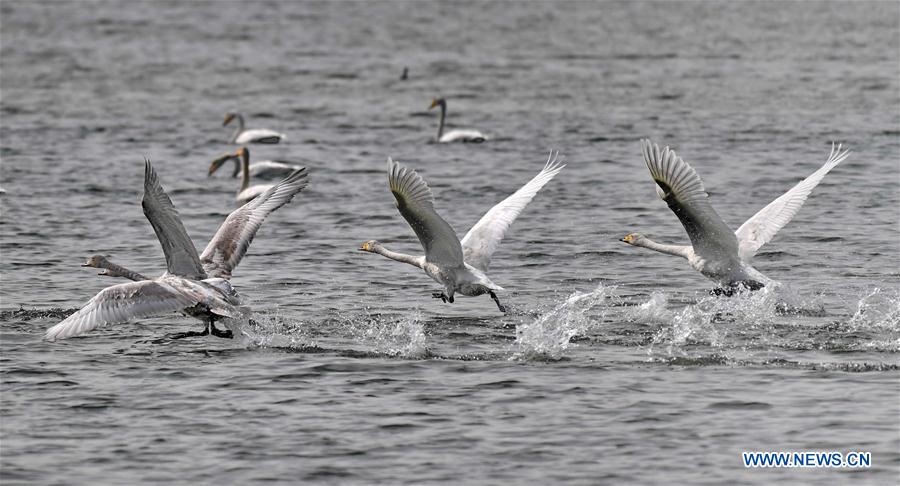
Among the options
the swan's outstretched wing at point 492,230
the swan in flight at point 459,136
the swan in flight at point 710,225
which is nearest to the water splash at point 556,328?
the swan's outstretched wing at point 492,230

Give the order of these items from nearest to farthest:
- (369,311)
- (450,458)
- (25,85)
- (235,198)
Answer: (450,458) → (369,311) → (235,198) → (25,85)

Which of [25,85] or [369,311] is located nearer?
[369,311]

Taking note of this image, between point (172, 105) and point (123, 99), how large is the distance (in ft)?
5.69

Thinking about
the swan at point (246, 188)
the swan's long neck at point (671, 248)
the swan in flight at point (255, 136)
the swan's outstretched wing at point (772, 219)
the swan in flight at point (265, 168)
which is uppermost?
the swan in flight at point (255, 136)

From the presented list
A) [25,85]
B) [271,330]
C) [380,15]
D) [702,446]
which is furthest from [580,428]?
[380,15]

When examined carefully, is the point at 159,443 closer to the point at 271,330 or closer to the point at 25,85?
the point at 271,330

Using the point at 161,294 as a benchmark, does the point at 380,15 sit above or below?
above

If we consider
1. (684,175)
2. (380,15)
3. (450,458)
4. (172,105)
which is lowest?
(450,458)

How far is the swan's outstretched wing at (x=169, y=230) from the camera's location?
1453cm

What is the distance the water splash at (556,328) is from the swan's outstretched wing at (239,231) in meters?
2.99

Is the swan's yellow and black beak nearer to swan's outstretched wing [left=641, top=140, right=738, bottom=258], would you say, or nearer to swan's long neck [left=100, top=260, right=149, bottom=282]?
swan's long neck [left=100, top=260, right=149, bottom=282]

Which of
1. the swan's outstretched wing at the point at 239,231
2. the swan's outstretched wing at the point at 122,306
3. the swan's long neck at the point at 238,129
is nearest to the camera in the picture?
the swan's outstretched wing at the point at 122,306

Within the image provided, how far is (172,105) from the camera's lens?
3738 cm

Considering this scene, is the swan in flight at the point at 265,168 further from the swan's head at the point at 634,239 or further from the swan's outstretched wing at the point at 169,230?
the swan's outstretched wing at the point at 169,230
